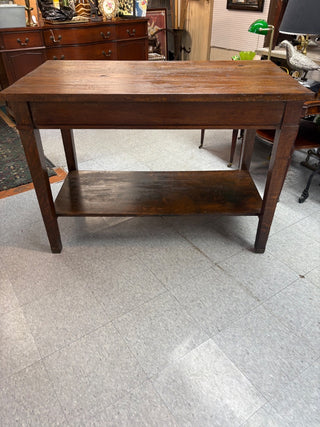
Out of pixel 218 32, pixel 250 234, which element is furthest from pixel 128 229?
pixel 218 32

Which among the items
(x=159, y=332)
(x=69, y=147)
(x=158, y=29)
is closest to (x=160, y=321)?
(x=159, y=332)

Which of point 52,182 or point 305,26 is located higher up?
point 305,26

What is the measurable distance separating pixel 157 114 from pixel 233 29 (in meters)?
3.69

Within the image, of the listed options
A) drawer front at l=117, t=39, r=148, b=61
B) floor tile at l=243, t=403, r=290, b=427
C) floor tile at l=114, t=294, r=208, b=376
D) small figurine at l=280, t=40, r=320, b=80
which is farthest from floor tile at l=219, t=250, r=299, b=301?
drawer front at l=117, t=39, r=148, b=61

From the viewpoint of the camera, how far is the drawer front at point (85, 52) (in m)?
3.61

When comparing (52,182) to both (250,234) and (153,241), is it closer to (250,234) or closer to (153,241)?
(153,241)

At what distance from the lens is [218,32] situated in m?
4.54

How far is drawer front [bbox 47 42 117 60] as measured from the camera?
3610mm

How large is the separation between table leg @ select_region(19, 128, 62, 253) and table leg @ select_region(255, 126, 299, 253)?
1.10 meters

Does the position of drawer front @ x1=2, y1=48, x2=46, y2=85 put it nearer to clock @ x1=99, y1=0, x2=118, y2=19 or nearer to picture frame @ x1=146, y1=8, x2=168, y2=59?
clock @ x1=99, y1=0, x2=118, y2=19

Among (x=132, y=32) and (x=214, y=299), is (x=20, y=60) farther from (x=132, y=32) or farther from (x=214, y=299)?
(x=214, y=299)

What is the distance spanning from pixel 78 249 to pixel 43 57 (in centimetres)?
274

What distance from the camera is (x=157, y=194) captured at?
1.89 metres

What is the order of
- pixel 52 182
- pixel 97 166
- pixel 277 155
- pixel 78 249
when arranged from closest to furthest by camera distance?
pixel 277 155, pixel 78 249, pixel 52 182, pixel 97 166
